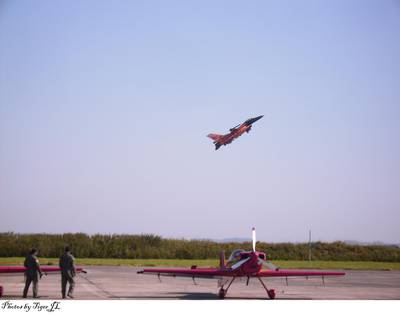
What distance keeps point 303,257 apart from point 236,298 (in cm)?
1920

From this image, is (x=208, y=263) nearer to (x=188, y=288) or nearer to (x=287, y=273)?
(x=188, y=288)

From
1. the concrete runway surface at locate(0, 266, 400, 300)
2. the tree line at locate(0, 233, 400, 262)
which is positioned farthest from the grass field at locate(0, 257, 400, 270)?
the concrete runway surface at locate(0, 266, 400, 300)

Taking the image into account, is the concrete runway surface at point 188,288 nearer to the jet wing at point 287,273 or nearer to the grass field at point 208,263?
the jet wing at point 287,273

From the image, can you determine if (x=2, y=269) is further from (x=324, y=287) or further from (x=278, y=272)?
Answer: (x=324, y=287)

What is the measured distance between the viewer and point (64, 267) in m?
18.8

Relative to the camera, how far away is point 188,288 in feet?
80.8

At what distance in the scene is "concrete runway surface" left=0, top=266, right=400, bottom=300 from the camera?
68.1 feet

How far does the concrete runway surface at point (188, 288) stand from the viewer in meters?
20.8

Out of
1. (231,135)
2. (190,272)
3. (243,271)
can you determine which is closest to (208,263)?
(231,135)

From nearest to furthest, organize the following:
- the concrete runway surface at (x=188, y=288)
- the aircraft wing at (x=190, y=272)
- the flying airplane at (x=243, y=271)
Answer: the flying airplane at (x=243, y=271) < the concrete runway surface at (x=188, y=288) < the aircraft wing at (x=190, y=272)

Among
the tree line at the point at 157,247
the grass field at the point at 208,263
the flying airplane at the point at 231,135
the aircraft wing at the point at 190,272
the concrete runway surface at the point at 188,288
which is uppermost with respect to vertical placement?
the flying airplane at the point at 231,135

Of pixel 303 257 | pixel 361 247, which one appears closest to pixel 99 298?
pixel 303 257

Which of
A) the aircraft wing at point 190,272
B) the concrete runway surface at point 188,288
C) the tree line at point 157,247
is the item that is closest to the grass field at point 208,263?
the tree line at point 157,247
